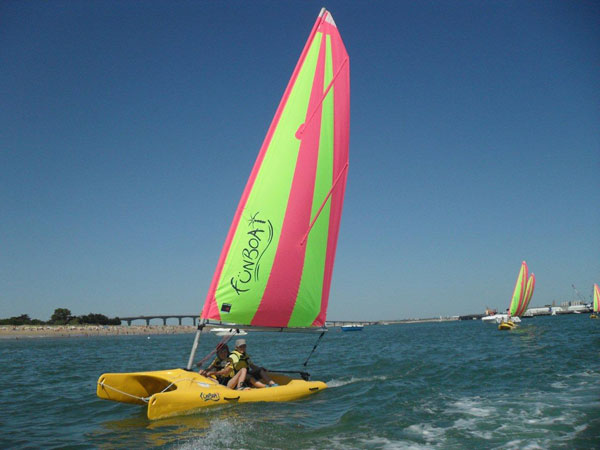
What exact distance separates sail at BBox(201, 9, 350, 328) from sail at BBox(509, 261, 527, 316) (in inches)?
1825

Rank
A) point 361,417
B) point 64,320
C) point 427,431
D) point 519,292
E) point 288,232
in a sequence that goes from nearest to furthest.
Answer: point 427,431 < point 361,417 < point 288,232 < point 519,292 < point 64,320

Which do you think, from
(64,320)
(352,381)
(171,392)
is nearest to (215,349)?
(171,392)

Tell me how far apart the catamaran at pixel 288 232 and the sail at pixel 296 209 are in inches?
1.0

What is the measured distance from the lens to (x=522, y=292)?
51.2 metres

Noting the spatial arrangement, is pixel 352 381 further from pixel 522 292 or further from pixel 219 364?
pixel 522 292

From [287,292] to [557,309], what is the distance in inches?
5754

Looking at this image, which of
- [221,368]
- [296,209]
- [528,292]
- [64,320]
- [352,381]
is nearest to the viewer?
[221,368]

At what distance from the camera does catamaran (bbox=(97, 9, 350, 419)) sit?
9.12 metres

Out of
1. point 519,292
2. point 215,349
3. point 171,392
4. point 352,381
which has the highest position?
point 519,292

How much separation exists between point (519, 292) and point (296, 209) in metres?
49.2

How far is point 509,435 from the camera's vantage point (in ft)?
22.8

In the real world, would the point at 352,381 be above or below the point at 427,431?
below

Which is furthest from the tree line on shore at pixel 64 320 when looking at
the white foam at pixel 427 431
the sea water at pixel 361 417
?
the white foam at pixel 427 431

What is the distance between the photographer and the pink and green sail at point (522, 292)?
1975 inches
